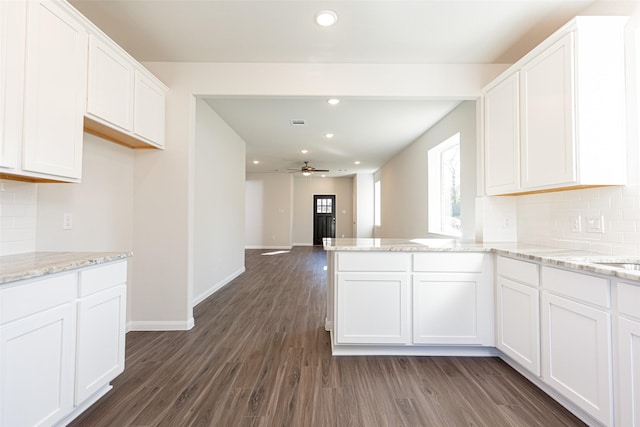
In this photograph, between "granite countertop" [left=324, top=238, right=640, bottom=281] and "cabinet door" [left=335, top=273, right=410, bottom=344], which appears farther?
"cabinet door" [left=335, top=273, right=410, bottom=344]

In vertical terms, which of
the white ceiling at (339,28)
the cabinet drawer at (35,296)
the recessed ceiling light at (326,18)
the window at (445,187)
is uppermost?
the white ceiling at (339,28)

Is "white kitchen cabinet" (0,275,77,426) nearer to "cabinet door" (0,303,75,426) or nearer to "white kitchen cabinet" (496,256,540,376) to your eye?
"cabinet door" (0,303,75,426)

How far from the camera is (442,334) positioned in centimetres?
240

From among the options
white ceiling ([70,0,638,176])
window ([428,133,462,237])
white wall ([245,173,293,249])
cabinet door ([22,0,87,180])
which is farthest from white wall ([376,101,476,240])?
cabinet door ([22,0,87,180])

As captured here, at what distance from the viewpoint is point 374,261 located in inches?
94.7

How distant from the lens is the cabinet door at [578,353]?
4.79ft

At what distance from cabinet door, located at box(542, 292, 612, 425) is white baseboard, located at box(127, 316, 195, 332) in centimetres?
302

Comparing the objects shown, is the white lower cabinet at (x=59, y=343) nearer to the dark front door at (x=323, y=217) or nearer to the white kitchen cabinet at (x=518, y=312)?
the white kitchen cabinet at (x=518, y=312)

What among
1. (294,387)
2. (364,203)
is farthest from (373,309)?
(364,203)

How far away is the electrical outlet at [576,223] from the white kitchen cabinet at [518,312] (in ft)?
1.78

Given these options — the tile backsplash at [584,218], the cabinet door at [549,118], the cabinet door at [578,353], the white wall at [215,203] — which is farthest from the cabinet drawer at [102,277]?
the tile backsplash at [584,218]

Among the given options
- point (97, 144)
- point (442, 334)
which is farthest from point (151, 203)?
point (442, 334)

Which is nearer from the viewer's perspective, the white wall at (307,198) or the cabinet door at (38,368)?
the cabinet door at (38,368)

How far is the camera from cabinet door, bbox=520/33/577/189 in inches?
76.0
